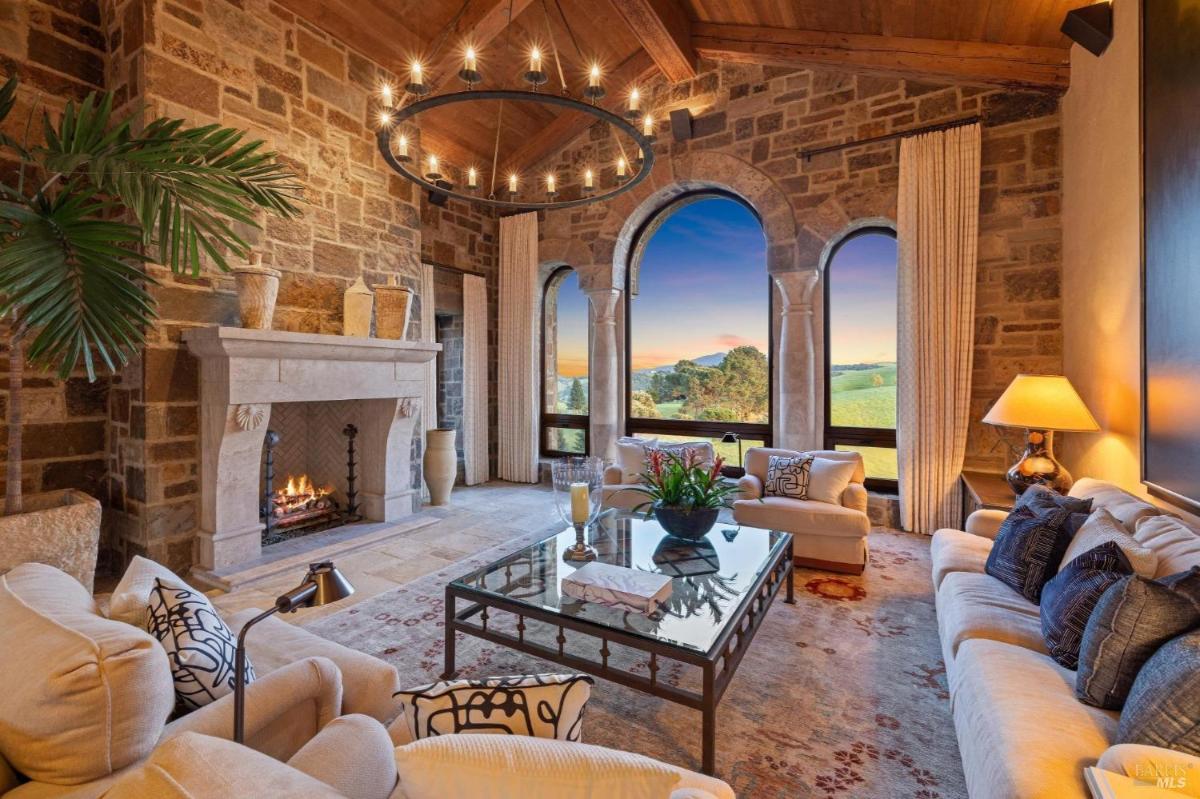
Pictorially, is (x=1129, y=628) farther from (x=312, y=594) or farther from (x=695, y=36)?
(x=695, y=36)

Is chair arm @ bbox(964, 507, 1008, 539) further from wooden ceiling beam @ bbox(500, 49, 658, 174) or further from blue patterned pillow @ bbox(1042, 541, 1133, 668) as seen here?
wooden ceiling beam @ bbox(500, 49, 658, 174)

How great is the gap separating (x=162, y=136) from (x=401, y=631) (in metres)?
2.51

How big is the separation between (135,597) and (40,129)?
337 cm

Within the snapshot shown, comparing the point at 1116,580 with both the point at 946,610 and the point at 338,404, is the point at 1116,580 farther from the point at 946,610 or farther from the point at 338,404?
the point at 338,404

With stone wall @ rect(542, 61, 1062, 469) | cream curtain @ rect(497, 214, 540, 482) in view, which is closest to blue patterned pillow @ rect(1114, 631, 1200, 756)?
stone wall @ rect(542, 61, 1062, 469)

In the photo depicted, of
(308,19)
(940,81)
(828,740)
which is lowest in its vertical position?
(828,740)

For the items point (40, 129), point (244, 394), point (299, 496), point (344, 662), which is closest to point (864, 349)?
point (344, 662)

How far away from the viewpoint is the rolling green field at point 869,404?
4.73m

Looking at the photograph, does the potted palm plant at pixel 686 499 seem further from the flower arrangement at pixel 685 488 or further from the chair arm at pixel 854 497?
the chair arm at pixel 854 497

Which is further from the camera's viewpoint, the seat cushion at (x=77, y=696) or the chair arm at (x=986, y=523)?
the chair arm at (x=986, y=523)

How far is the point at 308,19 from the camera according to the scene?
12.9ft

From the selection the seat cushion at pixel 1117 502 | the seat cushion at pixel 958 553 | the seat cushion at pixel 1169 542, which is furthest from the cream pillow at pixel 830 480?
the seat cushion at pixel 1169 542

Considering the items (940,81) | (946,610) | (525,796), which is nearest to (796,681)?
(946,610)

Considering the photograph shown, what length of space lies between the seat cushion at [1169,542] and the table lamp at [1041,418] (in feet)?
3.69
